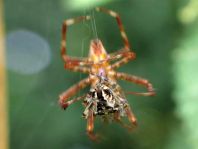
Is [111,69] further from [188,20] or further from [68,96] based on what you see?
[188,20]

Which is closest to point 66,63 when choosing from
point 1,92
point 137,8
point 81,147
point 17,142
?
point 1,92

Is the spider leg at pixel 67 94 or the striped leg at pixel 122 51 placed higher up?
the striped leg at pixel 122 51

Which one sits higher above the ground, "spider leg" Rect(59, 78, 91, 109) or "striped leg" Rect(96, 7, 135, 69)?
"striped leg" Rect(96, 7, 135, 69)

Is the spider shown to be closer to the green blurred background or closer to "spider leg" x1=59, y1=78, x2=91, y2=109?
"spider leg" x1=59, y1=78, x2=91, y2=109

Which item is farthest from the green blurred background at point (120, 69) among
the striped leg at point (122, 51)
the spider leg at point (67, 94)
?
the spider leg at point (67, 94)

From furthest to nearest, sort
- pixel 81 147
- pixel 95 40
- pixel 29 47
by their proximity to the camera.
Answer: pixel 29 47 < pixel 81 147 < pixel 95 40

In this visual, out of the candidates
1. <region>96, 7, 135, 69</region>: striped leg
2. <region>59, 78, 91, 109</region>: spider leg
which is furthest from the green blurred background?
<region>59, 78, 91, 109</region>: spider leg

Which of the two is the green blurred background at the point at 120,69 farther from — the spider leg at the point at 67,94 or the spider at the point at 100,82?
the spider leg at the point at 67,94
